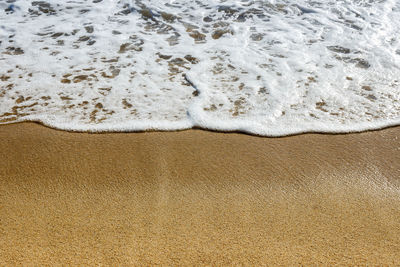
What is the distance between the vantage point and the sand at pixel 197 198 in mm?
1715

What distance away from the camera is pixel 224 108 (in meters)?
3.06

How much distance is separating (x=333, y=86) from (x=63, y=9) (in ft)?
15.2

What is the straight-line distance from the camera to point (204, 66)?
12.3 feet

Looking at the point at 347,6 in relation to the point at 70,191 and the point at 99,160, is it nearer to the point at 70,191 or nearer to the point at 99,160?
the point at 99,160

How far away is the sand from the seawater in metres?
0.25

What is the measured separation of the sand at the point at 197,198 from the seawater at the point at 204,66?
0.82ft

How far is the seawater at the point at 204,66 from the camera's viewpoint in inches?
117

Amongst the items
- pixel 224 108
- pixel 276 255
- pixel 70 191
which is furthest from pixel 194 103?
pixel 276 255

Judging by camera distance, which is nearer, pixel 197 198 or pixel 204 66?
pixel 197 198

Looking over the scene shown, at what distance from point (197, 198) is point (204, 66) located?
2033 mm

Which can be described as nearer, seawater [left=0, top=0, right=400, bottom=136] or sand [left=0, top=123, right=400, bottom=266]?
sand [left=0, top=123, right=400, bottom=266]

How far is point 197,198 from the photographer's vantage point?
2.12m

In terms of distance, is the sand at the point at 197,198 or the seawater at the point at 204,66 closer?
the sand at the point at 197,198

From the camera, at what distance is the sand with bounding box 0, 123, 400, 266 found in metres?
1.71
